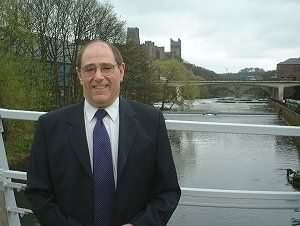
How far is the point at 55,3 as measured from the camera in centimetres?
2631

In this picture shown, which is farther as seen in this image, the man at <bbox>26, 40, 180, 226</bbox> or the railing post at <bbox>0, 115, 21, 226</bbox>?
the railing post at <bbox>0, 115, 21, 226</bbox>

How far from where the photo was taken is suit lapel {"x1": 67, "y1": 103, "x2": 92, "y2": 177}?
179 cm

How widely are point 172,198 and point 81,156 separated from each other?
15.4 inches

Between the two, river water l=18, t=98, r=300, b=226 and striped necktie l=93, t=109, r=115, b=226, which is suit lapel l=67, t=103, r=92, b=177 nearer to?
striped necktie l=93, t=109, r=115, b=226

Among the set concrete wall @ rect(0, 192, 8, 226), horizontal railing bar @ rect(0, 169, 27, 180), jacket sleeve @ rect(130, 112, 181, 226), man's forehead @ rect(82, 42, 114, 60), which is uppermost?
man's forehead @ rect(82, 42, 114, 60)

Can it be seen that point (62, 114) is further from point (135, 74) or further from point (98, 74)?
point (135, 74)

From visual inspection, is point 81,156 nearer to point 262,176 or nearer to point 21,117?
point 21,117

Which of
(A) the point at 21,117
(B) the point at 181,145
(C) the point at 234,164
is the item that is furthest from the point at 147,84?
(A) the point at 21,117

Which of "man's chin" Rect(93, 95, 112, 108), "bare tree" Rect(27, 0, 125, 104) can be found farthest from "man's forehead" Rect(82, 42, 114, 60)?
"bare tree" Rect(27, 0, 125, 104)

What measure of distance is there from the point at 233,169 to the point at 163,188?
19.2 m

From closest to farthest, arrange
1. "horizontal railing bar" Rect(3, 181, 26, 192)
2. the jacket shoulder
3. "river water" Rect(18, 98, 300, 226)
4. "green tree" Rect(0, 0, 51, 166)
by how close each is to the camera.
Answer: the jacket shoulder, "horizontal railing bar" Rect(3, 181, 26, 192), "river water" Rect(18, 98, 300, 226), "green tree" Rect(0, 0, 51, 166)

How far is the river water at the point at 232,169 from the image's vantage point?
43.4 ft

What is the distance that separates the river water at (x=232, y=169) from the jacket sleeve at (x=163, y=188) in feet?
26.3

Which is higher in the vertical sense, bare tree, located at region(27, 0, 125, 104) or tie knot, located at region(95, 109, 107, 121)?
bare tree, located at region(27, 0, 125, 104)
